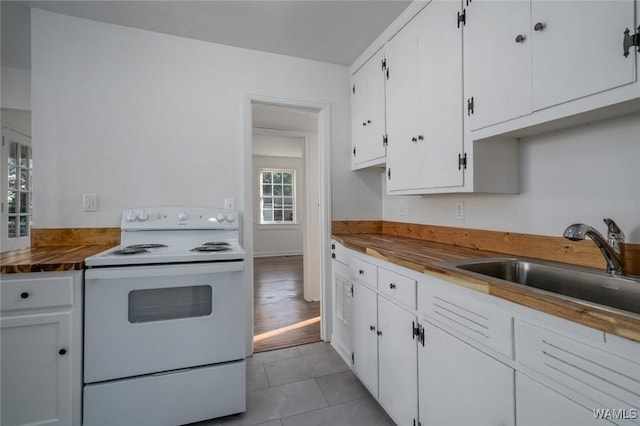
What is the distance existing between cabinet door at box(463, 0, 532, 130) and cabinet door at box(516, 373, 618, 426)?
3.31ft

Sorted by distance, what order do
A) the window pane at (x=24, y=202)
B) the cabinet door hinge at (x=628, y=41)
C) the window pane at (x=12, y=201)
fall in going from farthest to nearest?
1. the window pane at (x=24, y=202)
2. the window pane at (x=12, y=201)
3. the cabinet door hinge at (x=628, y=41)

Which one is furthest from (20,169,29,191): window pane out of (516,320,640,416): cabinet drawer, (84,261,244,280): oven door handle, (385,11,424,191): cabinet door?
(516,320,640,416): cabinet drawer

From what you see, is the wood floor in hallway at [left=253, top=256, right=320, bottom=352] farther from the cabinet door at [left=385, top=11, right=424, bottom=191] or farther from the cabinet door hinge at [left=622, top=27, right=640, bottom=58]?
the cabinet door hinge at [left=622, top=27, right=640, bottom=58]

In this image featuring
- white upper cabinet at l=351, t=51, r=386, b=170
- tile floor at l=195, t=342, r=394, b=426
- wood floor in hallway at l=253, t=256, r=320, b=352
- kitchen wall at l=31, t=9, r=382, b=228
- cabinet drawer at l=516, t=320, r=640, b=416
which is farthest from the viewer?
wood floor in hallway at l=253, t=256, r=320, b=352

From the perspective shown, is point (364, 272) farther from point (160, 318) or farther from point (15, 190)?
point (15, 190)

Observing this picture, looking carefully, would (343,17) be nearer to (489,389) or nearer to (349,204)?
(349,204)

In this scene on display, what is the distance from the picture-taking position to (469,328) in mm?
1059

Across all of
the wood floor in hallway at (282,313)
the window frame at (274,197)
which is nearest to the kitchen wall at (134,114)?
the wood floor in hallway at (282,313)

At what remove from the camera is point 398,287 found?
1.48m

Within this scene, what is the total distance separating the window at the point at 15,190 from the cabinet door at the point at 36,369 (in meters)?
2.60

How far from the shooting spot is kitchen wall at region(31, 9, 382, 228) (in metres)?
2.01

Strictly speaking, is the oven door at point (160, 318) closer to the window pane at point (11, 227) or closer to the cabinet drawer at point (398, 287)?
the cabinet drawer at point (398, 287)

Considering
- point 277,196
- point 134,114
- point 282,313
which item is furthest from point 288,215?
point 134,114

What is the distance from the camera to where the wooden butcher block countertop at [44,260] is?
137 cm
